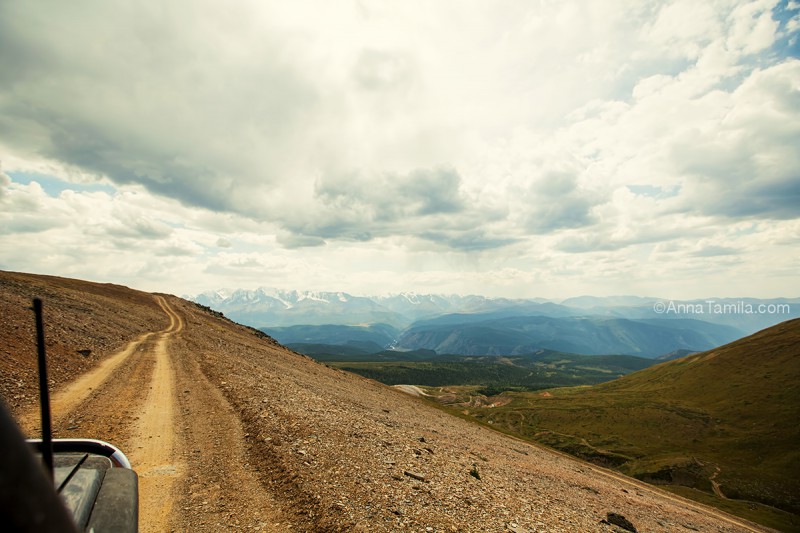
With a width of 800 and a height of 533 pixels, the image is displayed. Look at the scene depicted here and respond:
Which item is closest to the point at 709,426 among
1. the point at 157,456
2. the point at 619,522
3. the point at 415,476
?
the point at 619,522

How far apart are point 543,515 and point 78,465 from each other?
24.5 meters

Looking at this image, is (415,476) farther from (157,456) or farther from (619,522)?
(619,522)

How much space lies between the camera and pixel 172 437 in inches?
860

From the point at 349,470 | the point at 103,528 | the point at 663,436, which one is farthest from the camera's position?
the point at 663,436

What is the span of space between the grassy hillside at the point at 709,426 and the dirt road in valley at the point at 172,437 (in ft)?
373

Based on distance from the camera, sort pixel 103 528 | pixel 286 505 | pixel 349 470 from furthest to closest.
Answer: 1. pixel 349 470
2. pixel 286 505
3. pixel 103 528

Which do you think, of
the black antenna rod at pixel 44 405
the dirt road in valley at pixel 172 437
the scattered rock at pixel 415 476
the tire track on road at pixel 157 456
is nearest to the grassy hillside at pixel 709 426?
the scattered rock at pixel 415 476

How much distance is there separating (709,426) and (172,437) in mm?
179135

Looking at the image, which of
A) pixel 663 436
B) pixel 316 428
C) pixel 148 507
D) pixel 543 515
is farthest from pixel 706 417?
pixel 148 507

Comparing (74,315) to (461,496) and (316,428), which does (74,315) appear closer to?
(316,428)

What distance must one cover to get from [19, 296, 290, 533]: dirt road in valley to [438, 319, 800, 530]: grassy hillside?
113674mm

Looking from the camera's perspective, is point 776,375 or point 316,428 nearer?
point 316,428

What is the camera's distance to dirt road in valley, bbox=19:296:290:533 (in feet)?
50.4

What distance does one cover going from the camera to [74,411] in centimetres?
2430
